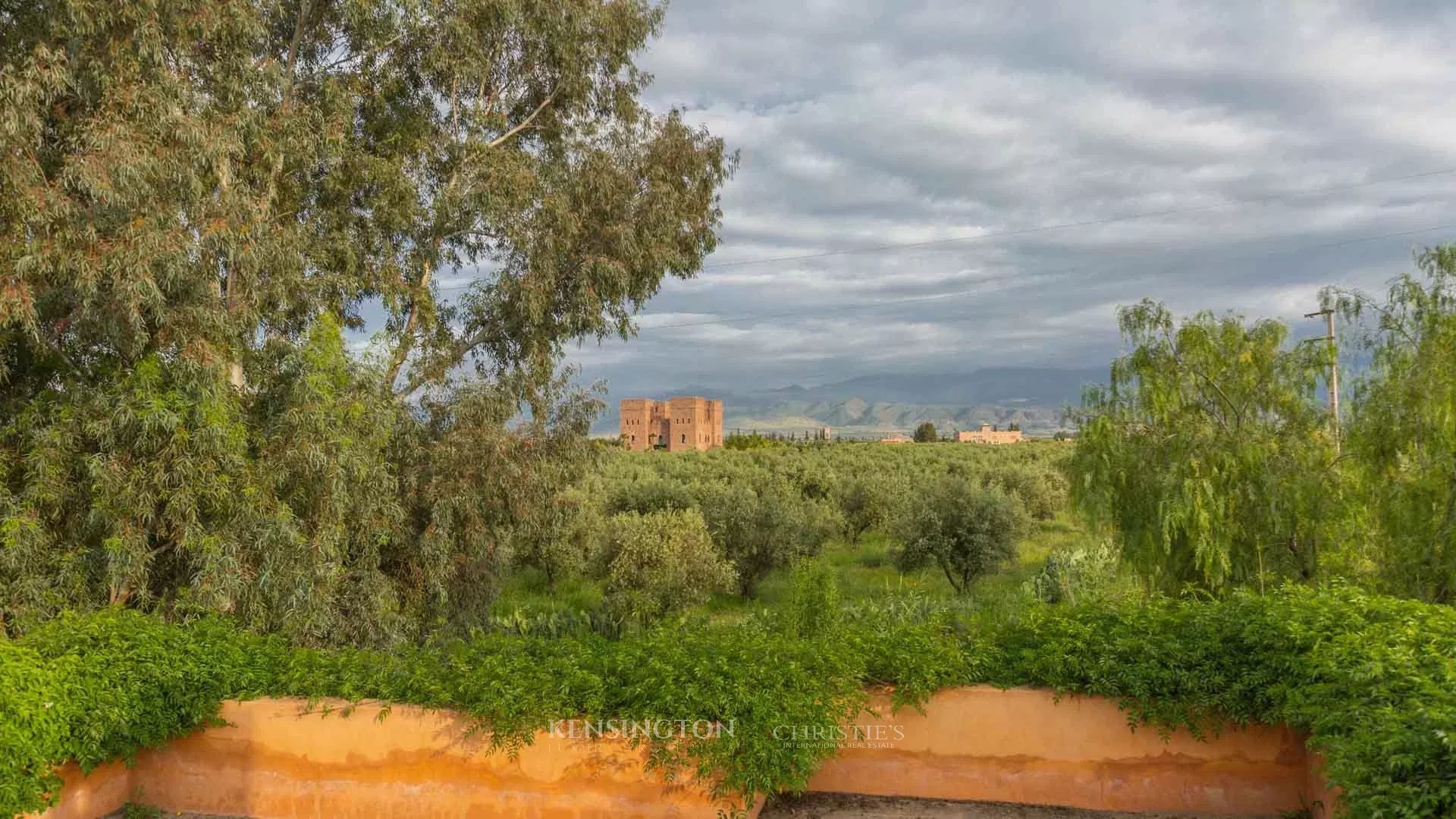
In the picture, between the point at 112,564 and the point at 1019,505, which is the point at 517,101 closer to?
the point at 112,564

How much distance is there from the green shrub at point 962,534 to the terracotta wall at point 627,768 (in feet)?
46.8

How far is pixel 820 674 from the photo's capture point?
497cm

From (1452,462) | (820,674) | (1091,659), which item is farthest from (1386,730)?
(1452,462)

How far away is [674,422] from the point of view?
78.6m

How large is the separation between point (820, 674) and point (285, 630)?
234 inches

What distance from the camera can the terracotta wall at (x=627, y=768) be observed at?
4930 millimetres

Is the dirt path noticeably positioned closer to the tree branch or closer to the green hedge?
the green hedge

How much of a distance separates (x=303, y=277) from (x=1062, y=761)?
9.19 m

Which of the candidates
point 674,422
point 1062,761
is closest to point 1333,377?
point 1062,761

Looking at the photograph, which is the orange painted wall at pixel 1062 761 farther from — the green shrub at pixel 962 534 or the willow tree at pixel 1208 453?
the green shrub at pixel 962 534

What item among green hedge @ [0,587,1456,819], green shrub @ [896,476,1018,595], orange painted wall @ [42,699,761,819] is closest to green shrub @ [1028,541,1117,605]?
green shrub @ [896,476,1018,595]

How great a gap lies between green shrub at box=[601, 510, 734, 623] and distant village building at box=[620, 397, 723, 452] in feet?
185

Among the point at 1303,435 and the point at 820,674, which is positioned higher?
the point at 1303,435

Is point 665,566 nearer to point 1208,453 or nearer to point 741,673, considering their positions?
point 1208,453
